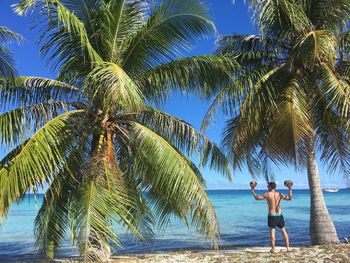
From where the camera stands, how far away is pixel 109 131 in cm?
1116

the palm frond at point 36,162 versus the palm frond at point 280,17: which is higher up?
the palm frond at point 280,17

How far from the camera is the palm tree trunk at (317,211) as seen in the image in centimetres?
1330

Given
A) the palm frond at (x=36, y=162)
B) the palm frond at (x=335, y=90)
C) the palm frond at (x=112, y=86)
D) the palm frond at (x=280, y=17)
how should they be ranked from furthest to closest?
the palm frond at (x=280, y=17) → the palm frond at (x=335, y=90) → the palm frond at (x=36, y=162) → the palm frond at (x=112, y=86)

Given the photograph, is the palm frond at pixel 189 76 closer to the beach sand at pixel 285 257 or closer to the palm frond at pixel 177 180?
the palm frond at pixel 177 180

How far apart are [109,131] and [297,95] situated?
542 cm

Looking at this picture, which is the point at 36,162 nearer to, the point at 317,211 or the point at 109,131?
the point at 109,131

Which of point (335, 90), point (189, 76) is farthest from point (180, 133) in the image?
point (335, 90)

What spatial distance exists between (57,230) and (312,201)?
23.8 ft

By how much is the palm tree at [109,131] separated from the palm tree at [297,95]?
1969mm

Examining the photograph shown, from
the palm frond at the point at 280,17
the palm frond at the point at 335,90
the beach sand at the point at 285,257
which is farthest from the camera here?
the palm frond at the point at 280,17

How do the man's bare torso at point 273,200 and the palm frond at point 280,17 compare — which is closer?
the man's bare torso at point 273,200

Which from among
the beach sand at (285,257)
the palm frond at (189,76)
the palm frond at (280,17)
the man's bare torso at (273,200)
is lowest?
the beach sand at (285,257)

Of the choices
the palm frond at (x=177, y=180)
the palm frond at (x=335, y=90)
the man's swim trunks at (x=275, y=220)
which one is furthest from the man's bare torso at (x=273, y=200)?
the palm frond at (x=335, y=90)

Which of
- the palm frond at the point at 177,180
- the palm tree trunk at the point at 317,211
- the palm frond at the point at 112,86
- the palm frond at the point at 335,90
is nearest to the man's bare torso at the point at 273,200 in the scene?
the palm frond at the point at 177,180
